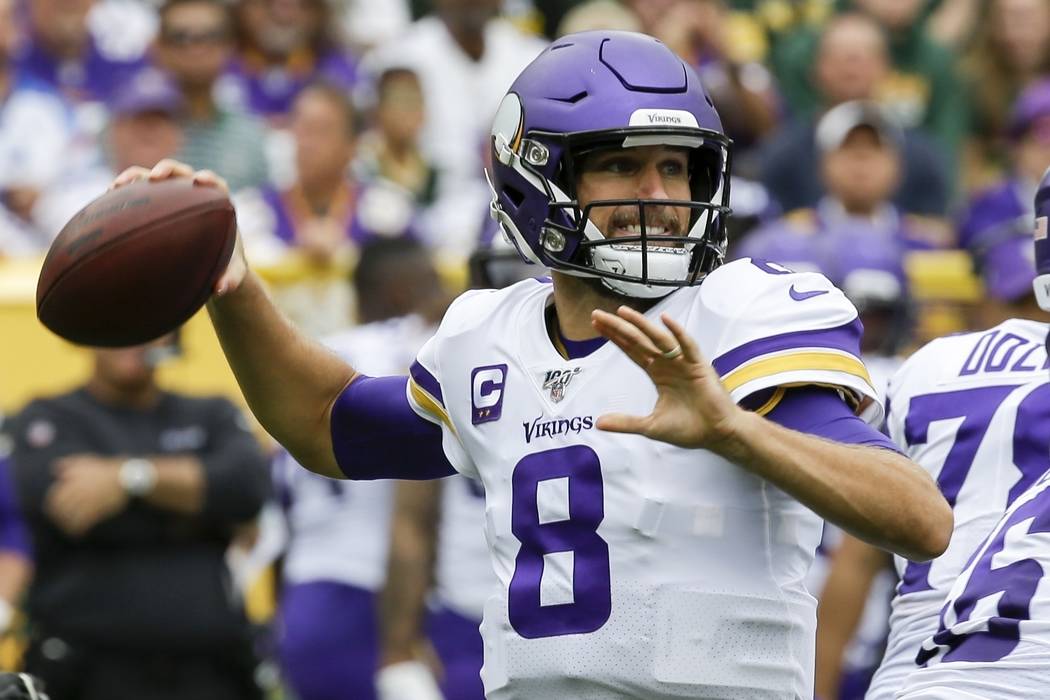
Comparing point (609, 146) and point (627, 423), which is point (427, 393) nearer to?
point (609, 146)

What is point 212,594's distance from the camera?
22.6ft

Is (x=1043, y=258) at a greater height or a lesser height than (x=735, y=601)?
greater

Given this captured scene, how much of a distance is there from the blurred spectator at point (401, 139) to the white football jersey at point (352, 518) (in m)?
2.49

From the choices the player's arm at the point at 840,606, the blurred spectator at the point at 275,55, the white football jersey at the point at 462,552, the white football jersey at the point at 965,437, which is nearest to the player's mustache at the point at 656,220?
the white football jersey at the point at 965,437

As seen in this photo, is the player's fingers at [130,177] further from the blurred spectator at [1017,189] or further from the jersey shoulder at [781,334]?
the blurred spectator at [1017,189]

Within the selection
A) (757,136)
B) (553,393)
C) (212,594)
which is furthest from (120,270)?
(757,136)

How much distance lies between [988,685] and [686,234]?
3.20 feet

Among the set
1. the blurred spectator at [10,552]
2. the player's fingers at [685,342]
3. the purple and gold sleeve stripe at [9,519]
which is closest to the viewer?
the player's fingers at [685,342]

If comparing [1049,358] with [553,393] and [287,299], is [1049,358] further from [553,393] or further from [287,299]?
[287,299]

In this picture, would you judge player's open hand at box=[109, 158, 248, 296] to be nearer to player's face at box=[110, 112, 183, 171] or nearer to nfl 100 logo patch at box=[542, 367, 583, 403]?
nfl 100 logo patch at box=[542, 367, 583, 403]

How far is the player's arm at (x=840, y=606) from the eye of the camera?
5.92 metres

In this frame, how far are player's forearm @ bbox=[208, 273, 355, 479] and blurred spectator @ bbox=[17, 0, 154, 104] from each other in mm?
5763

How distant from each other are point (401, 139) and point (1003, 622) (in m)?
6.34

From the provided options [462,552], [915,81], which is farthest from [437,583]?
[915,81]
